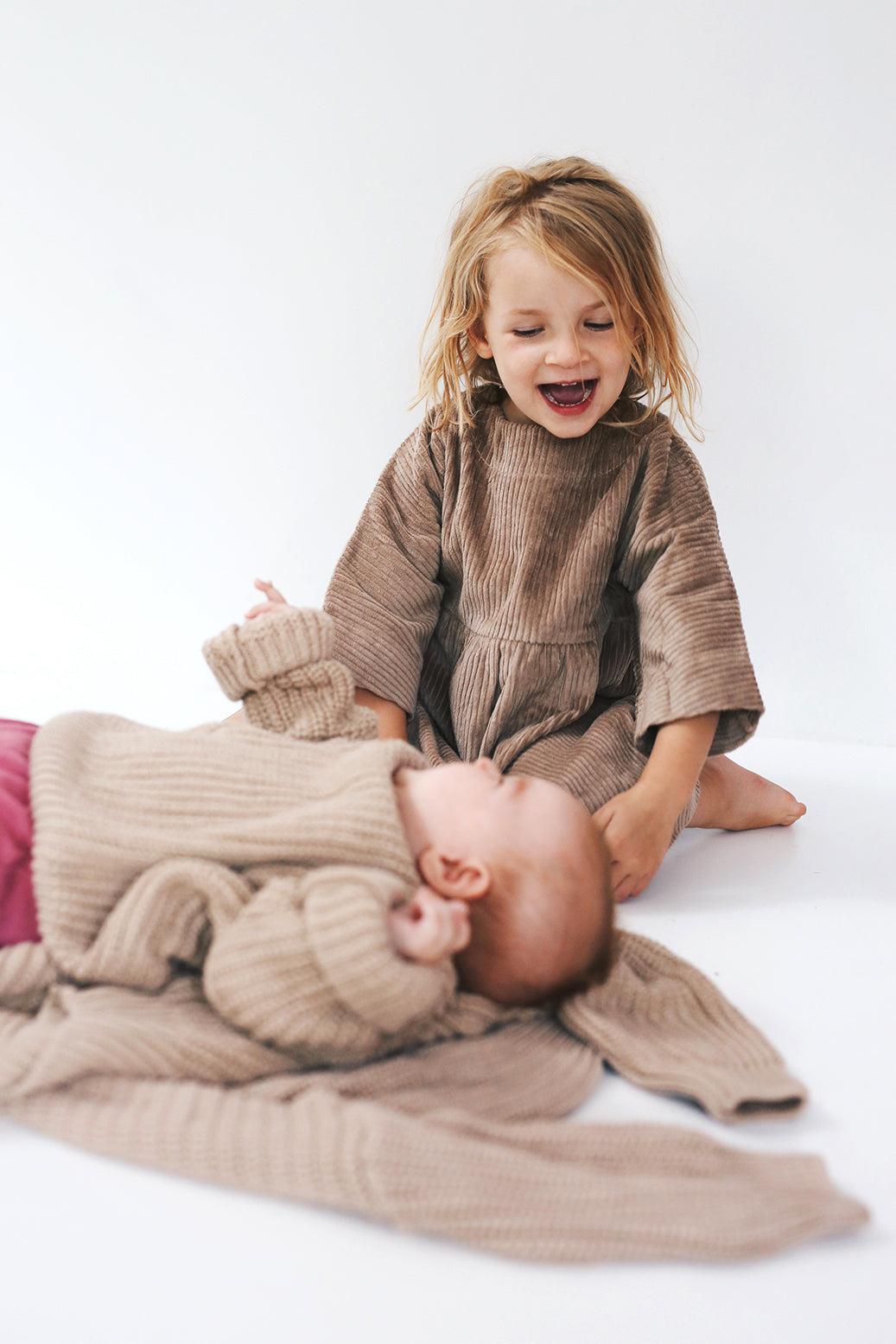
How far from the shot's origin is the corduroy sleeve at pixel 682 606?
4.25 feet

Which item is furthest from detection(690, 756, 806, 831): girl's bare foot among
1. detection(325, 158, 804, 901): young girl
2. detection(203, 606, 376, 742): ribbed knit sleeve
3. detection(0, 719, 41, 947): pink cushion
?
detection(0, 719, 41, 947): pink cushion

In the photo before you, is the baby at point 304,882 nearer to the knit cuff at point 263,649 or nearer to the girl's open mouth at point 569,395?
the knit cuff at point 263,649

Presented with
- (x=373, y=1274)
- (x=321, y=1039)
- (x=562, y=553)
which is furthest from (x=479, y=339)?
(x=373, y=1274)

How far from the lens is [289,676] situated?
118cm

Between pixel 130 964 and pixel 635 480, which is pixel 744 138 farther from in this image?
pixel 130 964

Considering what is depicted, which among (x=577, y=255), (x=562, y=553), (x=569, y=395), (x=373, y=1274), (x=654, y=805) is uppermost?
(x=577, y=255)

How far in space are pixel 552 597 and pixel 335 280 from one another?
775mm

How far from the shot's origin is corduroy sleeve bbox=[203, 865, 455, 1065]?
0.80m

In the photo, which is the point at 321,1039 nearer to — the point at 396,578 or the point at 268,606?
the point at 268,606

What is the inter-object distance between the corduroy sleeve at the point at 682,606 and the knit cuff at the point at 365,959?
22.4 inches

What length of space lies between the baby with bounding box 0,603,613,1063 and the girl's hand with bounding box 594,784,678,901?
1.02 ft

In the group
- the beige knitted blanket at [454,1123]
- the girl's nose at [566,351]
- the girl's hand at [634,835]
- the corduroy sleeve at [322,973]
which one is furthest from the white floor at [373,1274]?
the girl's nose at [566,351]

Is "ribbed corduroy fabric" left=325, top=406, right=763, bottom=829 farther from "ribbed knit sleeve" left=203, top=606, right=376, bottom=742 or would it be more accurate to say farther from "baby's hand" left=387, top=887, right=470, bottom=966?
"baby's hand" left=387, top=887, right=470, bottom=966

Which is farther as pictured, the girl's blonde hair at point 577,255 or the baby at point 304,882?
the girl's blonde hair at point 577,255
